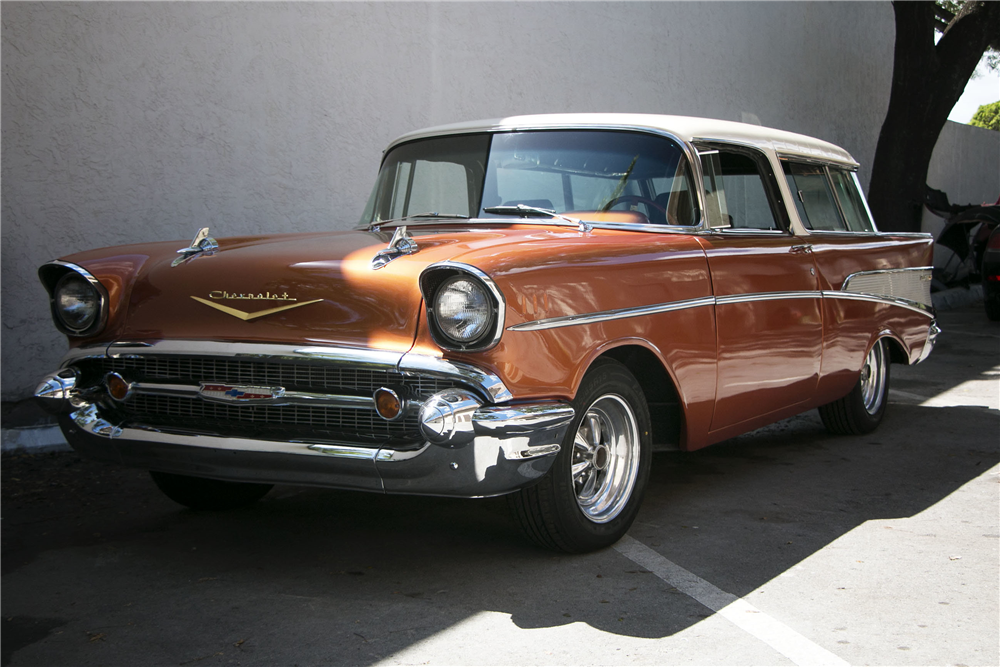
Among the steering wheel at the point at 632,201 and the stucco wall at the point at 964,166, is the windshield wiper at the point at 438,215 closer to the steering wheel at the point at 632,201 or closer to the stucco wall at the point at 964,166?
the steering wheel at the point at 632,201

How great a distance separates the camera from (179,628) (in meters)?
2.87

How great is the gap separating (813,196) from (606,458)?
2.29 meters

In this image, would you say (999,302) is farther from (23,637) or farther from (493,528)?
(23,637)

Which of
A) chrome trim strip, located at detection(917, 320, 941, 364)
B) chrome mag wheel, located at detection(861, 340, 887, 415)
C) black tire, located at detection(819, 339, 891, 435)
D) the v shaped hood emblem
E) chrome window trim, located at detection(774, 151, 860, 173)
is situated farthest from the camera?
chrome trim strip, located at detection(917, 320, 941, 364)

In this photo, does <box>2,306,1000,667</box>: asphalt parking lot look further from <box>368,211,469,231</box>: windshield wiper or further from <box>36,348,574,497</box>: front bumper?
<box>368,211,469,231</box>: windshield wiper

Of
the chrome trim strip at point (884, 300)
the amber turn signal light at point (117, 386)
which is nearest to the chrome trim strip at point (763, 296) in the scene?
the chrome trim strip at point (884, 300)

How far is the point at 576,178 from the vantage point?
13.1 feet

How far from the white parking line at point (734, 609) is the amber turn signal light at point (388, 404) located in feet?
3.55

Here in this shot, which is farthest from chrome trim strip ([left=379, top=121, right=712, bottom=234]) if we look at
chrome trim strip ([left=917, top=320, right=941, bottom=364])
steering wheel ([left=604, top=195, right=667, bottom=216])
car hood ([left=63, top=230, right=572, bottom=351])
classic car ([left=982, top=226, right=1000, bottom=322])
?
classic car ([left=982, top=226, right=1000, bottom=322])

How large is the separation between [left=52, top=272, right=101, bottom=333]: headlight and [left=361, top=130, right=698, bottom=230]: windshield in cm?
142

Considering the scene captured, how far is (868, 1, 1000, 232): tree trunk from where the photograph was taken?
12359 mm

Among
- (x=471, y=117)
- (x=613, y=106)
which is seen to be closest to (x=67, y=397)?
(x=471, y=117)

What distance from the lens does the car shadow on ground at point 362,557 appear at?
2.86 meters

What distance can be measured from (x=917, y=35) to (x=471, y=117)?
7.47 meters
